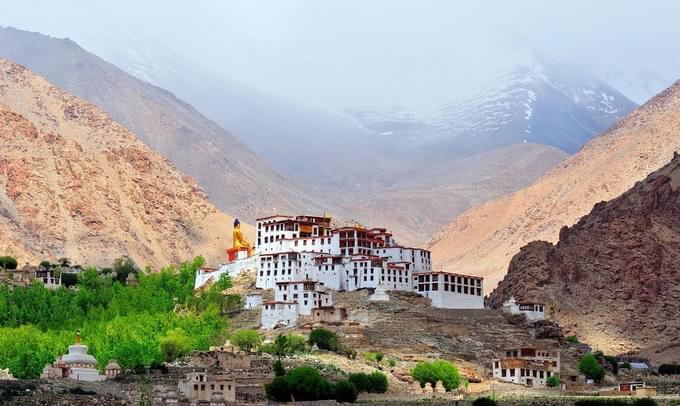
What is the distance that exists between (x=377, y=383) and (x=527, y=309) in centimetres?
3126

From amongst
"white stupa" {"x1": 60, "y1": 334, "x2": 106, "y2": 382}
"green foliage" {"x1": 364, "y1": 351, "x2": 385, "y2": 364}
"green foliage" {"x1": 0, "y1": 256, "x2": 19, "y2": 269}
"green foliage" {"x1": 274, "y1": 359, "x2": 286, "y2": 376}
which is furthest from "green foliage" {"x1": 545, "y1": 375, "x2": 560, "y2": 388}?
"green foliage" {"x1": 0, "y1": 256, "x2": 19, "y2": 269}

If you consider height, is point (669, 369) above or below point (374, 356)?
above

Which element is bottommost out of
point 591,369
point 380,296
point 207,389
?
point 207,389

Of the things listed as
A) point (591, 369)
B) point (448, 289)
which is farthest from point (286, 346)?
point (591, 369)

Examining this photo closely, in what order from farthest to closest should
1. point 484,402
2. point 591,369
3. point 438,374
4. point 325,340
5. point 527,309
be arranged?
Answer: point 527,309 < point 591,369 < point 325,340 < point 438,374 < point 484,402

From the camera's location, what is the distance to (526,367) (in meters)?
118

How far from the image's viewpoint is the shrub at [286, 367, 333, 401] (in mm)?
100688

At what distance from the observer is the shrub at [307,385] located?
10069 cm

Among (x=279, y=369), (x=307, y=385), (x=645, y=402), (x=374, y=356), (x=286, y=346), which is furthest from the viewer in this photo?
(x=374, y=356)

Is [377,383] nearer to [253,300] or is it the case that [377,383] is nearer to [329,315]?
[329,315]

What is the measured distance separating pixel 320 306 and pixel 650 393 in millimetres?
27113

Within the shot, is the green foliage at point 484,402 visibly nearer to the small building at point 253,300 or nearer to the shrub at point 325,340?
the shrub at point 325,340

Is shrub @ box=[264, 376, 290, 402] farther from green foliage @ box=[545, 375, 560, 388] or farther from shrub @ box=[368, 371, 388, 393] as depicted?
green foliage @ box=[545, 375, 560, 388]

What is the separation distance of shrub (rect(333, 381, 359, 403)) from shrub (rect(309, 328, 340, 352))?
43.9 ft
